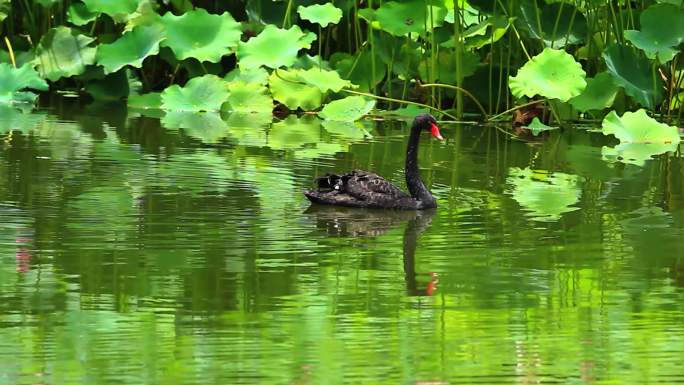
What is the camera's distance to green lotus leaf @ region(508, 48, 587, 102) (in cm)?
1362

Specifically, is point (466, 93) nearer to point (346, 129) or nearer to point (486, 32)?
point (486, 32)

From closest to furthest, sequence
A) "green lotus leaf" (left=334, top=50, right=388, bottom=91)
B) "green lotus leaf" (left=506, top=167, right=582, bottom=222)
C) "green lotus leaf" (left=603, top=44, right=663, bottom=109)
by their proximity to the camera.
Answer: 1. "green lotus leaf" (left=506, top=167, right=582, bottom=222)
2. "green lotus leaf" (left=603, top=44, right=663, bottom=109)
3. "green lotus leaf" (left=334, top=50, right=388, bottom=91)

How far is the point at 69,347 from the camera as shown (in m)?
6.12

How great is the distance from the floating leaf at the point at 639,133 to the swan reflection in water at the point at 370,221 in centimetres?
389

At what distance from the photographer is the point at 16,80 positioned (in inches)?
598

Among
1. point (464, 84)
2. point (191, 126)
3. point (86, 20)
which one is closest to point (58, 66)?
point (86, 20)

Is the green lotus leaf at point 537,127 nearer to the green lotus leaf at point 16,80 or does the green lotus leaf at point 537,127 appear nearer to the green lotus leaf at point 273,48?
the green lotus leaf at point 273,48

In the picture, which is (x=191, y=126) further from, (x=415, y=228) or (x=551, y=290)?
(x=551, y=290)

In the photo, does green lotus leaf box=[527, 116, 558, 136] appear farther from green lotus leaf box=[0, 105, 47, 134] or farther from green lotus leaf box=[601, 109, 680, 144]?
green lotus leaf box=[0, 105, 47, 134]

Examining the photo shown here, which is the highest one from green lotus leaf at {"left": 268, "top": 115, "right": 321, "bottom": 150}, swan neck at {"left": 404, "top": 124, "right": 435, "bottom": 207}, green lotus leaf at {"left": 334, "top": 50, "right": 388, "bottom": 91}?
green lotus leaf at {"left": 334, "top": 50, "right": 388, "bottom": 91}

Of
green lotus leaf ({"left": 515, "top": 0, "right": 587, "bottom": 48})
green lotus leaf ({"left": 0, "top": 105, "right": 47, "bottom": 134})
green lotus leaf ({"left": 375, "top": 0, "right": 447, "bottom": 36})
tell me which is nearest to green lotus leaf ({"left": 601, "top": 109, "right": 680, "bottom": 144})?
green lotus leaf ({"left": 515, "top": 0, "right": 587, "bottom": 48})

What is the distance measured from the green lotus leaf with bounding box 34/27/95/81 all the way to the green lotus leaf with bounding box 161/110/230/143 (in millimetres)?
1277

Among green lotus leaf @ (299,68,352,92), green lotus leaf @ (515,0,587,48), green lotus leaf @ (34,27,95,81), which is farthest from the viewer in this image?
green lotus leaf @ (34,27,95,81)

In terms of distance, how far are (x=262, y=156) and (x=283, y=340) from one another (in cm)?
595
